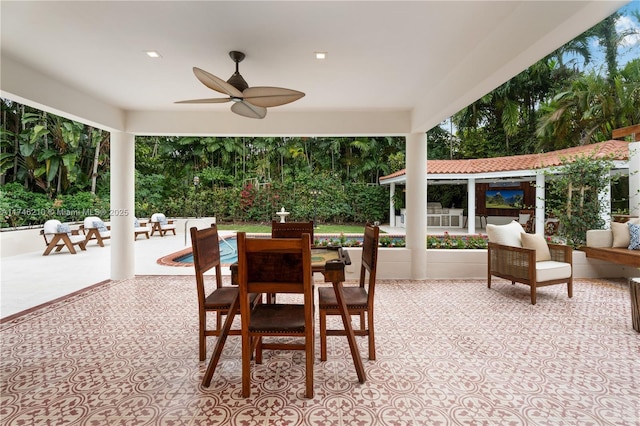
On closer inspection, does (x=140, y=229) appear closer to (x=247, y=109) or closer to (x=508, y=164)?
(x=247, y=109)

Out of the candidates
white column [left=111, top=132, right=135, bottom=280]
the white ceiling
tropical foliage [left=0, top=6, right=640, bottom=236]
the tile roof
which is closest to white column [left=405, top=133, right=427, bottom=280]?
the white ceiling

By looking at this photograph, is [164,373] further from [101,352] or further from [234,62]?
[234,62]

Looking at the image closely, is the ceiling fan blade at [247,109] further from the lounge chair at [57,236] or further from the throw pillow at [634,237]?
the lounge chair at [57,236]

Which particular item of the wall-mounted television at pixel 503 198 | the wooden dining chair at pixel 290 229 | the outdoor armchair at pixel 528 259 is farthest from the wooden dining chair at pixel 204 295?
the wall-mounted television at pixel 503 198

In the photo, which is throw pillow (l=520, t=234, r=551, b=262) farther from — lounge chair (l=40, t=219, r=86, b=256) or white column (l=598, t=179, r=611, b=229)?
lounge chair (l=40, t=219, r=86, b=256)

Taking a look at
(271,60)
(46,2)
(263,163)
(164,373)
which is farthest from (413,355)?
(263,163)

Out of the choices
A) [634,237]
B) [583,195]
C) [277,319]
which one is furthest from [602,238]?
[277,319]

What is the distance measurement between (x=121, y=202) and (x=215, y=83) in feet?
11.6

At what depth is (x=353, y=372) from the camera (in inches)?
91.6

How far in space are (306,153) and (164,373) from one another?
1281 centimetres

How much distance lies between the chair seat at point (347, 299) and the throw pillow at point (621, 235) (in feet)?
15.5

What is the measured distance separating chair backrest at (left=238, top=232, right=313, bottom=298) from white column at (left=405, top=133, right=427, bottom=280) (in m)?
3.59

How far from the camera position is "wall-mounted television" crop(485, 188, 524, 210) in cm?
1241

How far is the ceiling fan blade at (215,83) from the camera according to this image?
2404 mm
